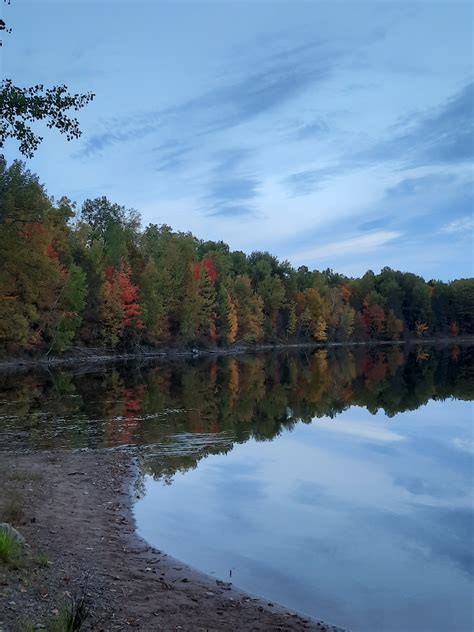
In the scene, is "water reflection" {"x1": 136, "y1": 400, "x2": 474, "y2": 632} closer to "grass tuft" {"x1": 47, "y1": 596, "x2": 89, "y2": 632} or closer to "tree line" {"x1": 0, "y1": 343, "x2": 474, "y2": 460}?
"tree line" {"x1": 0, "y1": 343, "x2": 474, "y2": 460}

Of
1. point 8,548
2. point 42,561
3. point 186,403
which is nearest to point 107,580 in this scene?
point 42,561

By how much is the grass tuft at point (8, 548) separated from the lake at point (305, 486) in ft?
11.0

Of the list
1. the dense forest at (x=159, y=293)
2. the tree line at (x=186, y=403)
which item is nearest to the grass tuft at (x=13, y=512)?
the tree line at (x=186, y=403)

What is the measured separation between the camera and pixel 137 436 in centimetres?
2209

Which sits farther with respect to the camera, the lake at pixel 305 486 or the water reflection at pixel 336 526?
the lake at pixel 305 486

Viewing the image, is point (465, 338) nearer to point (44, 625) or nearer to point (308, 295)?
point (308, 295)

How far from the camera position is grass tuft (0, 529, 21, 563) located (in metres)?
8.39

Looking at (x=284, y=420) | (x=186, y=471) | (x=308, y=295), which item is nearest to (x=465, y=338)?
(x=308, y=295)

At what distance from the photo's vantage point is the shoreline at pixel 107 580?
7676mm

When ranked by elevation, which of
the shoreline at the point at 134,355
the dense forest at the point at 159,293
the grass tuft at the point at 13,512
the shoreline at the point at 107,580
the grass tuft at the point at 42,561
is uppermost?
the dense forest at the point at 159,293

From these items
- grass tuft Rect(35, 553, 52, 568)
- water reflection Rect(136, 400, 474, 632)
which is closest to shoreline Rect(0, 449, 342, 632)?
grass tuft Rect(35, 553, 52, 568)

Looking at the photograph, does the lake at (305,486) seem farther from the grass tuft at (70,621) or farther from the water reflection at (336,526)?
the grass tuft at (70,621)

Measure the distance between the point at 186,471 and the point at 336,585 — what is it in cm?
810

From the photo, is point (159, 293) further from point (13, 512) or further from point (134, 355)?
point (13, 512)
